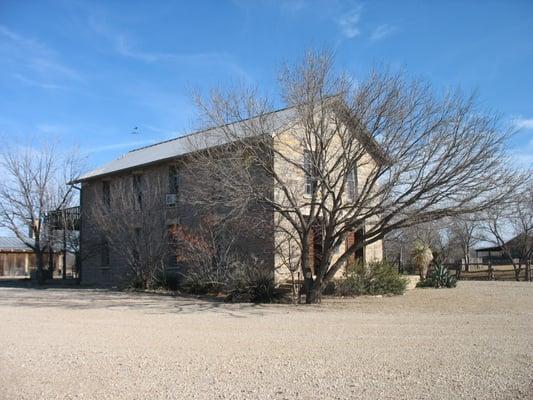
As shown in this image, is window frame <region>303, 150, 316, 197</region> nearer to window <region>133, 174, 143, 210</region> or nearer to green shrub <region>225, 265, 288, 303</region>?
green shrub <region>225, 265, 288, 303</region>

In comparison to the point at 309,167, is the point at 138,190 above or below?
above

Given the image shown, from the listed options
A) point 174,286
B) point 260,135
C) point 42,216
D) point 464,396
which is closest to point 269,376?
point 464,396

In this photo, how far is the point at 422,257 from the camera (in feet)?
84.8

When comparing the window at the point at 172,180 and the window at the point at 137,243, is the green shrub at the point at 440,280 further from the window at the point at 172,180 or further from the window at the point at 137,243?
the window at the point at 137,243

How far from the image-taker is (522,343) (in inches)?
358

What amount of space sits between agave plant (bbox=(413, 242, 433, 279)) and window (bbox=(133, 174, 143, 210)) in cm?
1257

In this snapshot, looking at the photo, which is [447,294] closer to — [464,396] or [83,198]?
[464,396]

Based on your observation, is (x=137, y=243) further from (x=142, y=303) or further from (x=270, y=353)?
(x=270, y=353)

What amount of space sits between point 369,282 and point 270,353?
10.7 metres

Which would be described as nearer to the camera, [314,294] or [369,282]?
[314,294]

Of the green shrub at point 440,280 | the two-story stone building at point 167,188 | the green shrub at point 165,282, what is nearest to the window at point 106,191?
the two-story stone building at point 167,188

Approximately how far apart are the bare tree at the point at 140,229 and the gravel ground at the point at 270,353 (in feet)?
23.0

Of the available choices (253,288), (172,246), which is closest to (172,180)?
(172,246)

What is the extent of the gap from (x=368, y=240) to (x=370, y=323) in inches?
181
